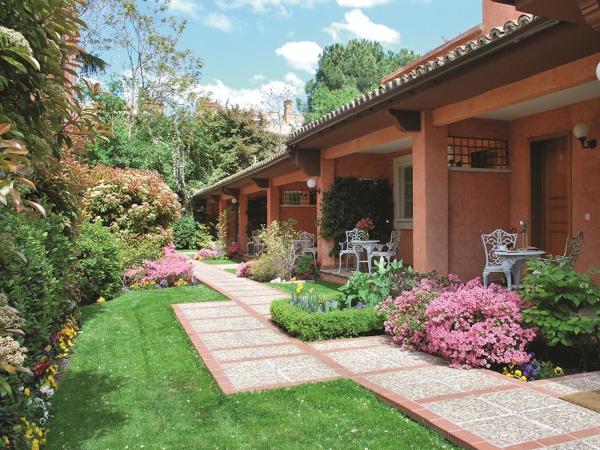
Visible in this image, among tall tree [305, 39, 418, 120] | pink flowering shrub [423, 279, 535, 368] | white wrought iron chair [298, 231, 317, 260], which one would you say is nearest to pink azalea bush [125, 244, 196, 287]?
white wrought iron chair [298, 231, 317, 260]

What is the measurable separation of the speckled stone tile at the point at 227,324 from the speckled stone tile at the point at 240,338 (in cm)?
26

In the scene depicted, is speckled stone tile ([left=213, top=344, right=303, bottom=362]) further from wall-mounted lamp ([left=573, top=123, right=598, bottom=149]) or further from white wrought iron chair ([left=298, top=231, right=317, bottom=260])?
white wrought iron chair ([left=298, top=231, right=317, bottom=260])

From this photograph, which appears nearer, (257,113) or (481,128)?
(481,128)

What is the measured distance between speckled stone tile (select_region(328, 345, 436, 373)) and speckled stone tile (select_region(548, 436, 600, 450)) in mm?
2051

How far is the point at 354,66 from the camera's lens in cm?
4691

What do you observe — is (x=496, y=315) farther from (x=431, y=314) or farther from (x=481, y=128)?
(x=481, y=128)

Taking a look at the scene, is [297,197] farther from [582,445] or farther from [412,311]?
[582,445]

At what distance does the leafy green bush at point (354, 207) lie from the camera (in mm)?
12062

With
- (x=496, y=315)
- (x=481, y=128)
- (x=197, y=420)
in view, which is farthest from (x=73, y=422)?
(x=481, y=128)

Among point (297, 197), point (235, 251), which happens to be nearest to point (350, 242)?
point (297, 197)

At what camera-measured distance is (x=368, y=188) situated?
40.6 feet

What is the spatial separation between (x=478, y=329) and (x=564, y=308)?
826 millimetres

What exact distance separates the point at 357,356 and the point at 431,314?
943 mm

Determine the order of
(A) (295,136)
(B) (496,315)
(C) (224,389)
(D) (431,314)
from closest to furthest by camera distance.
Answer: (C) (224,389) → (B) (496,315) → (D) (431,314) → (A) (295,136)
